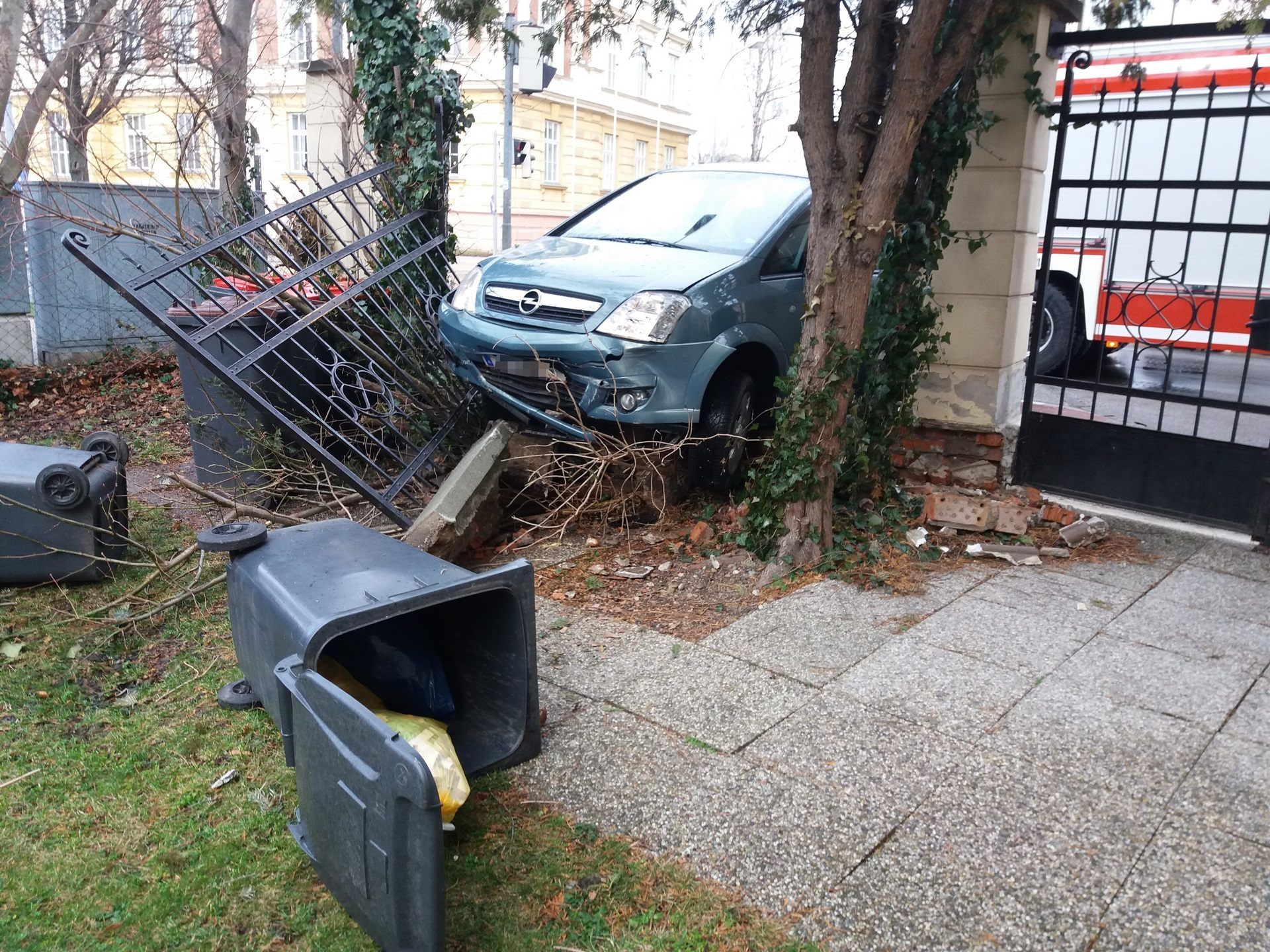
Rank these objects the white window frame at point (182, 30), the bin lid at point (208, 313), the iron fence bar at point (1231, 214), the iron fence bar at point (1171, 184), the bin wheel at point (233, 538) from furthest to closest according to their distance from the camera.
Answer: the white window frame at point (182, 30)
the bin lid at point (208, 313)
the iron fence bar at point (1171, 184)
the iron fence bar at point (1231, 214)
the bin wheel at point (233, 538)

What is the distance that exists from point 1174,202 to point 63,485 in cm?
595

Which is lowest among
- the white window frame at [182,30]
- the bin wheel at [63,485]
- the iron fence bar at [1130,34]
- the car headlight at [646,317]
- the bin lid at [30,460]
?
the bin wheel at [63,485]

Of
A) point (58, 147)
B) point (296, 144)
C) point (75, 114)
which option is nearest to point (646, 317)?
point (75, 114)

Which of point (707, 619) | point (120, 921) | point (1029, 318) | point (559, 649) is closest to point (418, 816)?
point (120, 921)

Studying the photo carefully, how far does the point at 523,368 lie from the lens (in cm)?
528

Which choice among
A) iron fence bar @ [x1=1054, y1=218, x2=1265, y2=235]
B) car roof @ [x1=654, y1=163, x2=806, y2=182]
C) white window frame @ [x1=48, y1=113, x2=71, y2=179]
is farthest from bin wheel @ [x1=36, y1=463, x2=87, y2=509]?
white window frame @ [x1=48, y1=113, x2=71, y2=179]

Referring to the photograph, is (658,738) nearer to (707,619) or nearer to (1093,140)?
(707,619)

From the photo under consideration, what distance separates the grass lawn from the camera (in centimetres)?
248

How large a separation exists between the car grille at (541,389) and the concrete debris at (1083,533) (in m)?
2.73

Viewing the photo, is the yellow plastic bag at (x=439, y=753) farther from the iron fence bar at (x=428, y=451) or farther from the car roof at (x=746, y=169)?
the car roof at (x=746, y=169)

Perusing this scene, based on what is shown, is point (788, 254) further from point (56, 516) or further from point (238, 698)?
point (56, 516)

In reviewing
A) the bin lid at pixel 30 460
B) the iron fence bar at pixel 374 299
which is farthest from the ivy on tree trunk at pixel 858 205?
the bin lid at pixel 30 460

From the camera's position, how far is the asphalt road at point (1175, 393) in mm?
5789

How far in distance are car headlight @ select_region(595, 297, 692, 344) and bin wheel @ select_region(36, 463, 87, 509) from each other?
8.63 feet
